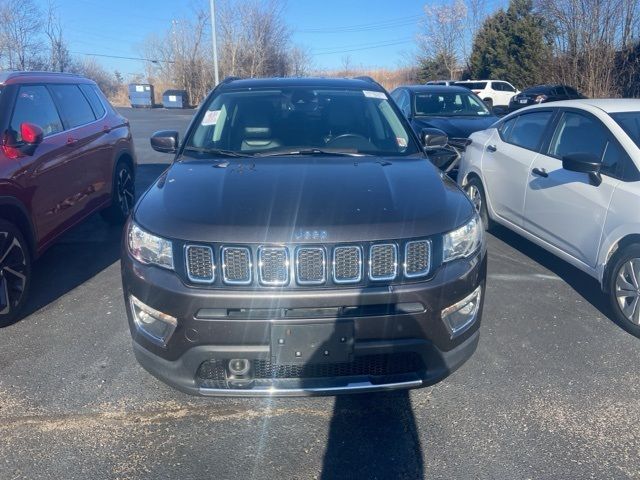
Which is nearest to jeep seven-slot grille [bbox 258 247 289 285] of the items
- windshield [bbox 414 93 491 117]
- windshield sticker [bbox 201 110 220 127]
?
windshield sticker [bbox 201 110 220 127]

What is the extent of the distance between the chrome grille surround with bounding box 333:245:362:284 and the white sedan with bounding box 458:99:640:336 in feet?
7.84

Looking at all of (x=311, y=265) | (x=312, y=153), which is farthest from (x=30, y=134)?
(x=311, y=265)

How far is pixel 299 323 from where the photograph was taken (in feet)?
8.18

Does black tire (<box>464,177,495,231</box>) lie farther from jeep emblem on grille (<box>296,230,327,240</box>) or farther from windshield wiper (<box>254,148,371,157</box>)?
jeep emblem on grille (<box>296,230,327,240</box>)

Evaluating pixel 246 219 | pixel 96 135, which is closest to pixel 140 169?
pixel 96 135

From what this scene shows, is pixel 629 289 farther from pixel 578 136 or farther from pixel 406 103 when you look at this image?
pixel 406 103

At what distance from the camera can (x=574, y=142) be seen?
15.8ft

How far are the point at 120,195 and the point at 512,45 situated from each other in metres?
32.2

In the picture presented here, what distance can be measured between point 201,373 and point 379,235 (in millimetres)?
1076

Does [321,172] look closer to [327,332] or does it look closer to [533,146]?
[327,332]

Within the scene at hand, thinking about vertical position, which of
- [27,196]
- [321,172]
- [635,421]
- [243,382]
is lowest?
[635,421]

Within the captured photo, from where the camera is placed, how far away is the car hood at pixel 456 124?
8828mm

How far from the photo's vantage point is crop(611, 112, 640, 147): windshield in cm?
427

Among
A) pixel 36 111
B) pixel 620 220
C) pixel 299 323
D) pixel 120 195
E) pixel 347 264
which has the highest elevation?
pixel 36 111
